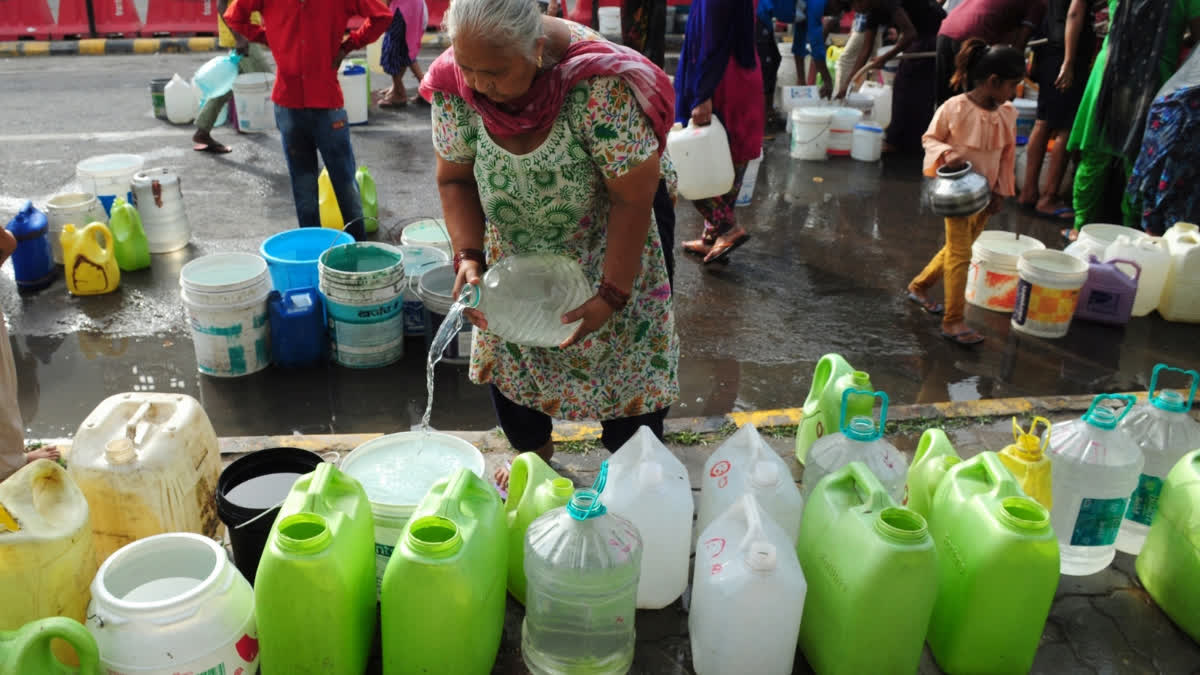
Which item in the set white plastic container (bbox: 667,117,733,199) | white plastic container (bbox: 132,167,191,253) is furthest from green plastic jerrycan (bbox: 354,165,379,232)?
white plastic container (bbox: 667,117,733,199)

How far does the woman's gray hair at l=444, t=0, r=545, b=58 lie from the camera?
89.1 inches

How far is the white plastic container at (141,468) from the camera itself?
2547 millimetres

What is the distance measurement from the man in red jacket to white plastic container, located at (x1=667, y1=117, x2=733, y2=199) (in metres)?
1.79

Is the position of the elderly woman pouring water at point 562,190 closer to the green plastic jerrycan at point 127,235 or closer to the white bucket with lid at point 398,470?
the white bucket with lid at point 398,470

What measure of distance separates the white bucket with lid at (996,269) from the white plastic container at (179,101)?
22.7 feet

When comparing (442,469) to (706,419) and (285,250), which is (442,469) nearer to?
(706,419)

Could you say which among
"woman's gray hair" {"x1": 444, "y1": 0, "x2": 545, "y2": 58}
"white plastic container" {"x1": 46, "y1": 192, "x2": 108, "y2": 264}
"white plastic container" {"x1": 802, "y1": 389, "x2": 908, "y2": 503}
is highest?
"woman's gray hair" {"x1": 444, "y1": 0, "x2": 545, "y2": 58}

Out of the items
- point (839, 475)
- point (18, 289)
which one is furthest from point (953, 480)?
point (18, 289)

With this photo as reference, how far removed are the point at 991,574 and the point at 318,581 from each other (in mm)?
1622

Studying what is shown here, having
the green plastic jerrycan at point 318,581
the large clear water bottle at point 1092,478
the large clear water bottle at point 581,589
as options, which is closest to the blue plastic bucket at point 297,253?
the green plastic jerrycan at point 318,581

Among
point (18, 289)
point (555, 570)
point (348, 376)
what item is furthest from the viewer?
point (18, 289)

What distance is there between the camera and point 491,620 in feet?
7.84

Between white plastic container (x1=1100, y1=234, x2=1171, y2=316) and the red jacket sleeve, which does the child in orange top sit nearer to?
white plastic container (x1=1100, y1=234, x2=1171, y2=316)

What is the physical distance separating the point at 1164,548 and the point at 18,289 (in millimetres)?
5449
